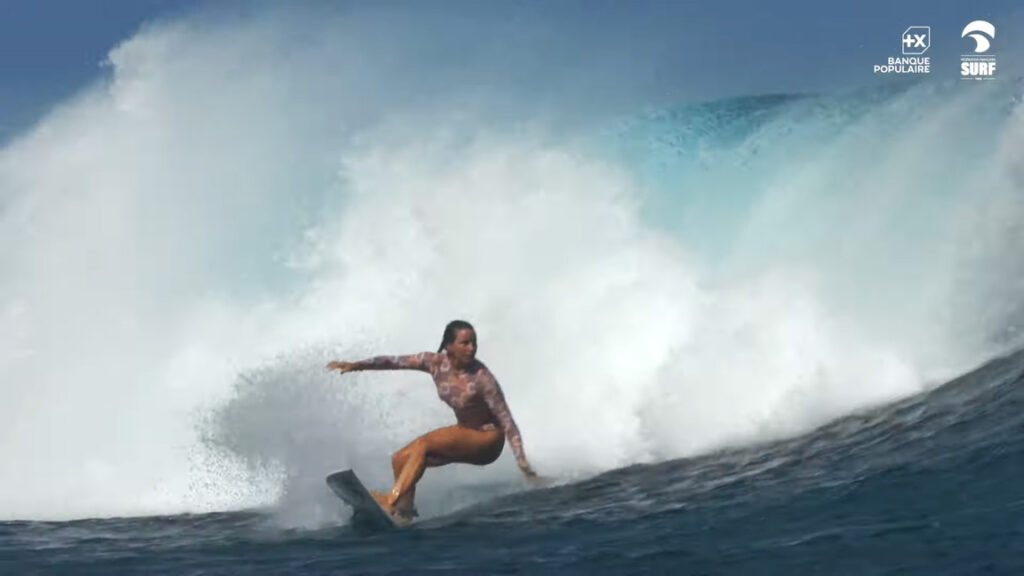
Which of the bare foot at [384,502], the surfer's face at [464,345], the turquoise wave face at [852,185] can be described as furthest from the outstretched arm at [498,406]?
the turquoise wave face at [852,185]

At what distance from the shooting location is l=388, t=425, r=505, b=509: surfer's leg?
11.0 metres

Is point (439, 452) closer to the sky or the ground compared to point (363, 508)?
closer to the sky

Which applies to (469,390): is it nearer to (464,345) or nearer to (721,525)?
(464,345)

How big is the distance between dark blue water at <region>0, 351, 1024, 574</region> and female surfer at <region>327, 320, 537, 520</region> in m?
0.59

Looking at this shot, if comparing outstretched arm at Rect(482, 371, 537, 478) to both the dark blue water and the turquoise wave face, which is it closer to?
the dark blue water

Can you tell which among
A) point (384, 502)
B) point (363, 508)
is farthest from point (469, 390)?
point (363, 508)

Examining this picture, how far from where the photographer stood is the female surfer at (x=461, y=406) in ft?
37.8

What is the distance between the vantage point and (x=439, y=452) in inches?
456

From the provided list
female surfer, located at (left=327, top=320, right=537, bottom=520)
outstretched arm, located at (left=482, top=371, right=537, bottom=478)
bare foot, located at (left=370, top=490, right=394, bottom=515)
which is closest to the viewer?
bare foot, located at (left=370, top=490, right=394, bottom=515)

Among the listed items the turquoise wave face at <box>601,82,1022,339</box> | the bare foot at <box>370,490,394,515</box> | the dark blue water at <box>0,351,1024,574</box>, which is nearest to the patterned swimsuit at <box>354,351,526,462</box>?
the dark blue water at <box>0,351,1024,574</box>

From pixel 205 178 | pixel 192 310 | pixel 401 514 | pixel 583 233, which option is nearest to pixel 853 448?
pixel 401 514

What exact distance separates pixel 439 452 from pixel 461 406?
554 mm

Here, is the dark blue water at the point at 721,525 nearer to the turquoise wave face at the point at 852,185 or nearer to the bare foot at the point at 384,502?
the bare foot at the point at 384,502

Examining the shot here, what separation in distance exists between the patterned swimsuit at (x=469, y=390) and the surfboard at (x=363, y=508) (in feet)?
Answer: 4.61
